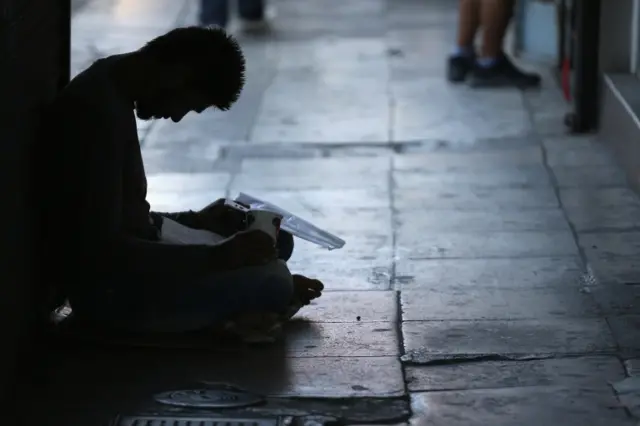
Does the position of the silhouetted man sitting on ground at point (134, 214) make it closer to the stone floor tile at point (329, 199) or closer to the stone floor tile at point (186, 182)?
the stone floor tile at point (329, 199)

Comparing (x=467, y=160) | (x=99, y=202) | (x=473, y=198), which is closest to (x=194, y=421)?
(x=99, y=202)

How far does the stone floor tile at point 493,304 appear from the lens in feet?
16.7

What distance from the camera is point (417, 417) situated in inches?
163

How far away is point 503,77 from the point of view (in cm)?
960

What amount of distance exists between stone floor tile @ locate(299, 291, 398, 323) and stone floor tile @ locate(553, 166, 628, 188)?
2.01 m

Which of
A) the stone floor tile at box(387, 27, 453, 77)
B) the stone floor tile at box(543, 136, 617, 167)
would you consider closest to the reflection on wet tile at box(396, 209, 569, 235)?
the stone floor tile at box(543, 136, 617, 167)

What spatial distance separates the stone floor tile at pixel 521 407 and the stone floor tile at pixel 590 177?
2795 millimetres

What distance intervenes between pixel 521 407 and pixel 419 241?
79.7 inches

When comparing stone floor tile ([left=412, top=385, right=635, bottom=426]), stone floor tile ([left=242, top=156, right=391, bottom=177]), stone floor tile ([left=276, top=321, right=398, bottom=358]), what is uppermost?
stone floor tile ([left=412, top=385, right=635, bottom=426])

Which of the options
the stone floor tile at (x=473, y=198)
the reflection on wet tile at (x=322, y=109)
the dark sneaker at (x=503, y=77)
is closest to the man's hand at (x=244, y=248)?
the stone floor tile at (x=473, y=198)

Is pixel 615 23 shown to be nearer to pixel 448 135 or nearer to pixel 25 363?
pixel 448 135

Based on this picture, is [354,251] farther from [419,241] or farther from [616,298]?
[616,298]

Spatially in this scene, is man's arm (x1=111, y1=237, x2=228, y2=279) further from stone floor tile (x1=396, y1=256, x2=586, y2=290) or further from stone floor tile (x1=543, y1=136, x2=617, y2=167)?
stone floor tile (x1=543, y1=136, x2=617, y2=167)

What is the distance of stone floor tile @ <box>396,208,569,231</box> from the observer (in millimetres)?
6289
